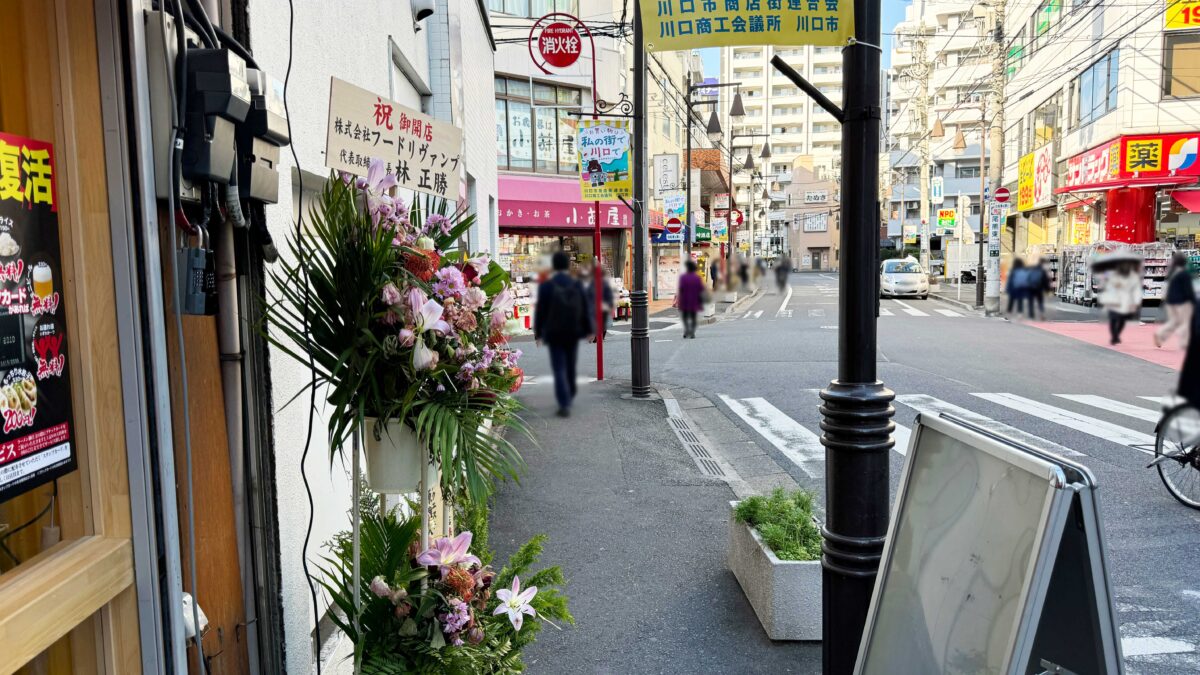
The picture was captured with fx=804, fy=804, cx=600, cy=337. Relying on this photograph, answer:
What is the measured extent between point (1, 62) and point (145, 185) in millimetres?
394

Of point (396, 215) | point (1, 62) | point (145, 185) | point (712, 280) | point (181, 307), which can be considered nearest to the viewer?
point (712, 280)

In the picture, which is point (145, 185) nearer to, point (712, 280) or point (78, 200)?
point (78, 200)

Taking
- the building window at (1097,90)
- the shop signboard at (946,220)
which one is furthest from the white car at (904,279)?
the building window at (1097,90)

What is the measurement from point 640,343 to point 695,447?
1.66 m

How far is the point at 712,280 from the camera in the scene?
1245 mm

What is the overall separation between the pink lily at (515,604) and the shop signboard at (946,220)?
2.02 m

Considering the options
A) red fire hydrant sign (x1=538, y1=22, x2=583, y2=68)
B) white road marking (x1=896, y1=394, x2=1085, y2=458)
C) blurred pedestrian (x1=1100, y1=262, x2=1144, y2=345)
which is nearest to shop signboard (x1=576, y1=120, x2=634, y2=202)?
blurred pedestrian (x1=1100, y1=262, x2=1144, y2=345)

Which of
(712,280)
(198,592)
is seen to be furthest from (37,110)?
(712,280)

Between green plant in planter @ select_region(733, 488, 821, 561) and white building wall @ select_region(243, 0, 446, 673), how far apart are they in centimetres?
223

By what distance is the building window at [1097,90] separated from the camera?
3.28 ft

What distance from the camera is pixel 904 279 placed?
2588 millimetres

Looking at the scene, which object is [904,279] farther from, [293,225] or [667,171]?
[667,171]

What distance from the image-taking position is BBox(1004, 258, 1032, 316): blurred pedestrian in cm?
72

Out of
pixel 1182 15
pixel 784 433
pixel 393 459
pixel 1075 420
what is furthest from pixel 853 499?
pixel 1075 420
